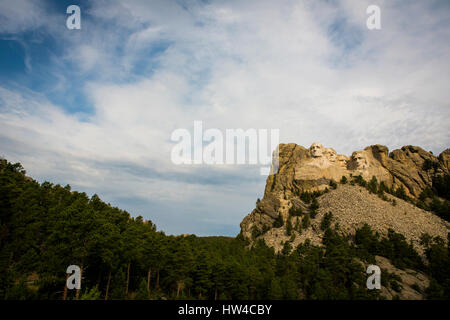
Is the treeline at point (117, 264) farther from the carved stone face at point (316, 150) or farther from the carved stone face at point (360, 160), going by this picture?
the carved stone face at point (316, 150)

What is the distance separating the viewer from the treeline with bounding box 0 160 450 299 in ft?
100

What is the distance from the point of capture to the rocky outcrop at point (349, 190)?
98938mm

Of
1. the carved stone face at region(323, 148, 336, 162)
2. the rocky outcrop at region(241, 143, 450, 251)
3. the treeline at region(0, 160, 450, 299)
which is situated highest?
the carved stone face at region(323, 148, 336, 162)

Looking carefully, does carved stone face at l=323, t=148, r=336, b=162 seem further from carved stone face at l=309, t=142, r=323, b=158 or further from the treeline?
the treeline

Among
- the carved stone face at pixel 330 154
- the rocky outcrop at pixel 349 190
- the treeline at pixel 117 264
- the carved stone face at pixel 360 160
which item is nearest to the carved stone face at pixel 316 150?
the rocky outcrop at pixel 349 190

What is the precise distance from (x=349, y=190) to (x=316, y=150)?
1102 inches

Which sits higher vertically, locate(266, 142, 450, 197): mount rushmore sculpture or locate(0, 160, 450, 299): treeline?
locate(266, 142, 450, 197): mount rushmore sculpture

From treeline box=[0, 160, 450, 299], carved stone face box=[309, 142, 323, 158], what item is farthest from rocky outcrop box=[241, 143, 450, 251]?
treeline box=[0, 160, 450, 299]

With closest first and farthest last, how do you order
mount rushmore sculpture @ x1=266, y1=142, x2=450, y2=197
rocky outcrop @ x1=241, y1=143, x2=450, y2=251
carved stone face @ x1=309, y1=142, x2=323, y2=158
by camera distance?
rocky outcrop @ x1=241, y1=143, x2=450, y2=251 < mount rushmore sculpture @ x1=266, y1=142, x2=450, y2=197 < carved stone face @ x1=309, y1=142, x2=323, y2=158

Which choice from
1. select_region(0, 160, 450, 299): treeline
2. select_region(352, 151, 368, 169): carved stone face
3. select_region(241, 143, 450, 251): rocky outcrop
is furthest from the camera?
select_region(352, 151, 368, 169): carved stone face

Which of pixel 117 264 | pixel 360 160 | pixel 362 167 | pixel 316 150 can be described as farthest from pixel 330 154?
pixel 117 264

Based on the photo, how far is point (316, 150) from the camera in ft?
452
